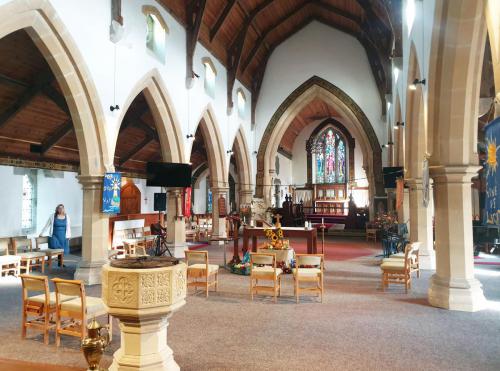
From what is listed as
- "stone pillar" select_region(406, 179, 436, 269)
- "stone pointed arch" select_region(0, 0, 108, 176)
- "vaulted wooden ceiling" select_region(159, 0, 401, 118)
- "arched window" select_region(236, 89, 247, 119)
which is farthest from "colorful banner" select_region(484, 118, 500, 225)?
"arched window" select_region(236, 89, 247, 119)

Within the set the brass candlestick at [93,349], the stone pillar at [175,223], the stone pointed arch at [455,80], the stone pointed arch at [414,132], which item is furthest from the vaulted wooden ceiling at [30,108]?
the stone pointed arch at [414,132]

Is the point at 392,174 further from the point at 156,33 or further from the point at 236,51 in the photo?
the point at 156,33

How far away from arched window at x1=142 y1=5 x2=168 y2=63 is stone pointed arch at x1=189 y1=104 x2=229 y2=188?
3.30m

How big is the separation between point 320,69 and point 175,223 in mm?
10268

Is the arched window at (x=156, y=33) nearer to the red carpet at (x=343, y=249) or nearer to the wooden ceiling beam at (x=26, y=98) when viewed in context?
the wooden ceiling beam at (x=26, y=98)

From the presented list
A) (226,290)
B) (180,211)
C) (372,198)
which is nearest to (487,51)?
(226,290)

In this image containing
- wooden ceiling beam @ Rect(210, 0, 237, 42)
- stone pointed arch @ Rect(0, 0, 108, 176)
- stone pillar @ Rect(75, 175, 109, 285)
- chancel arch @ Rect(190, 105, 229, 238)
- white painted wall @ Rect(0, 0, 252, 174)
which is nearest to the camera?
stone pointed arch @ Rect(0, 0, 108, 176)

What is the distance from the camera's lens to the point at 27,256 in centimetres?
904

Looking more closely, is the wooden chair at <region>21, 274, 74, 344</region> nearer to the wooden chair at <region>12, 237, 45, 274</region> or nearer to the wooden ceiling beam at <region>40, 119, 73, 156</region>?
the wooden chair at <region>12, 237, 45, 274</region>

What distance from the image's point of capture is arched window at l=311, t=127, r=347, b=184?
2670cm

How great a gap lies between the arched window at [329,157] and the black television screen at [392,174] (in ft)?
43.7

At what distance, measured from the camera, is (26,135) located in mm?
12078

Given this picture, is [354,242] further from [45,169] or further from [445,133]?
[45,169]

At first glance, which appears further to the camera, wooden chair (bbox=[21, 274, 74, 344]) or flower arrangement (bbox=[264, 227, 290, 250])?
flower arrangement (bbox=[264, 227, 290, 250])
